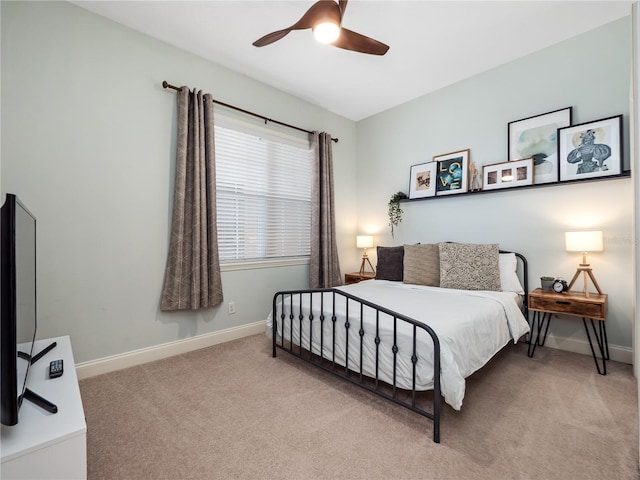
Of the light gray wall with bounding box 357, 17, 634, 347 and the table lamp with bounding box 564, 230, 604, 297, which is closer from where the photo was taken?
the table lamp with bounding box 564, 230, 604, 297

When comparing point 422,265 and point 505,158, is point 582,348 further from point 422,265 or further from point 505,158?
point 505,158

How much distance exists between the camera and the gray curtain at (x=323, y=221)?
3.90 m

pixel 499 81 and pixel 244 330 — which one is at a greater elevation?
pixel 499 81

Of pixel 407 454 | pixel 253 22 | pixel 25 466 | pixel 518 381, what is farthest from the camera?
pixel 253 22

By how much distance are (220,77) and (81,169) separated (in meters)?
1.61

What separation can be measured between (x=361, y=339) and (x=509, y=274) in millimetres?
1807

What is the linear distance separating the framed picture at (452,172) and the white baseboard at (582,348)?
1.71m

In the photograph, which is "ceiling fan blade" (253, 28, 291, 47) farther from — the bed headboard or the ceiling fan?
the bed headboard

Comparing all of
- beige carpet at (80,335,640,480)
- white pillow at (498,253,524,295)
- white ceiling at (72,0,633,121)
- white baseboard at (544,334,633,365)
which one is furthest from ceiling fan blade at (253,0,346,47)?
white baseboard at (544,334,633,365)

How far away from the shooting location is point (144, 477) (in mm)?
1387

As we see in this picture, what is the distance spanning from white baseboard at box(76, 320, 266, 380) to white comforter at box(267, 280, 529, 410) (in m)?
0.65

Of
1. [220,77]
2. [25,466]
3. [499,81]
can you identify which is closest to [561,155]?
[499,81]

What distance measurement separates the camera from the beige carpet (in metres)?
1.43

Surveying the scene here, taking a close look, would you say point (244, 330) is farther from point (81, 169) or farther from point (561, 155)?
point (561, 155)
